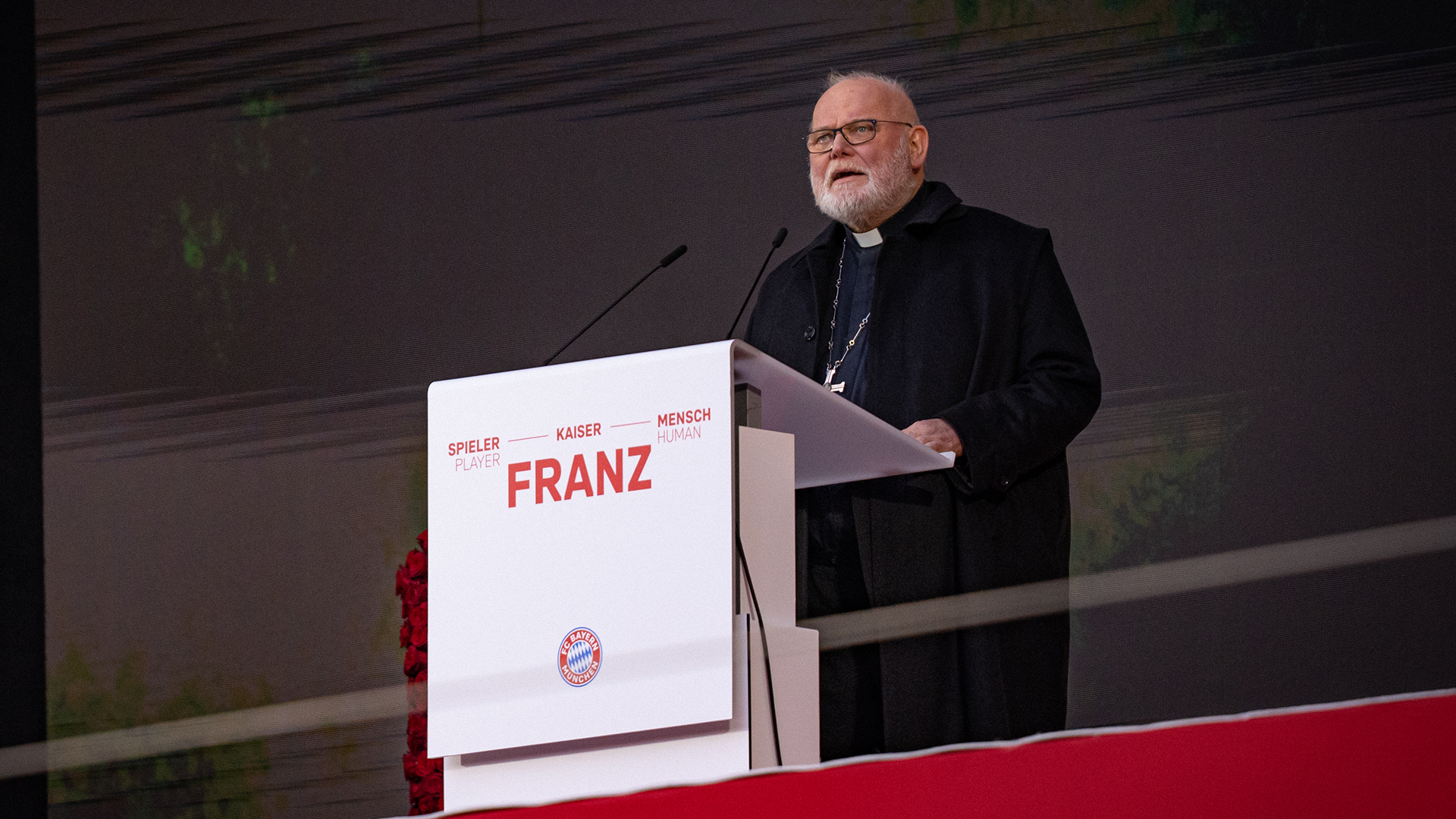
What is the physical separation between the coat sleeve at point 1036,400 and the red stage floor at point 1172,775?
3.72 feet


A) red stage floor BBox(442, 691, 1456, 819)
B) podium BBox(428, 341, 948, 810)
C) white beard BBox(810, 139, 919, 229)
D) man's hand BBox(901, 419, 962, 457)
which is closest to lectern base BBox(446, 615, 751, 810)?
podium BBox(428, 341, 948, 810)

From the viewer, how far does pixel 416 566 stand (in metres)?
2.39

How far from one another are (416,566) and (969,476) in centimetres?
91

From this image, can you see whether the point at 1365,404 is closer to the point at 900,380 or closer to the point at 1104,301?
the point at 1104,301

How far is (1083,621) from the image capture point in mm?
3191

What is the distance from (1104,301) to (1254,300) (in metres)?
0.31

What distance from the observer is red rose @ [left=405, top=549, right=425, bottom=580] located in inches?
93.7

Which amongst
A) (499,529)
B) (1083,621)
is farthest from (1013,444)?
(1083,621)

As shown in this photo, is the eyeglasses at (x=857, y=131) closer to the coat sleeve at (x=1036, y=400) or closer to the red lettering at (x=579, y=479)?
the coat sleeve at (x=1036, y=400)

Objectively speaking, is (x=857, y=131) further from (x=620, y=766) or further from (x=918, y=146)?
(x=620, y=766)

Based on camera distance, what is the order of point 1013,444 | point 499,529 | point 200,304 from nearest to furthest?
point 499,529 < point 1013,444 < point 200,304

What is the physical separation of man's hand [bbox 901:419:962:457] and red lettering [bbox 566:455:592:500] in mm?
730

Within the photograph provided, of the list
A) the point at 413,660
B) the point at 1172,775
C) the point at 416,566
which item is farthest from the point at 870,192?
the point at 1172,775

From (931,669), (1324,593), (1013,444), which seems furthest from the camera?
(1324,593)
